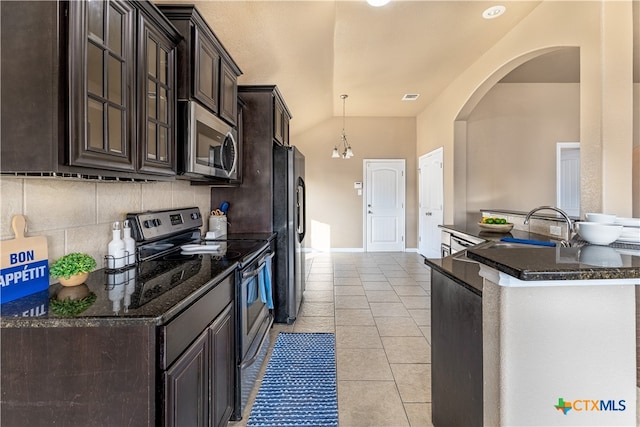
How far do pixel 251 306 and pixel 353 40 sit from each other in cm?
306

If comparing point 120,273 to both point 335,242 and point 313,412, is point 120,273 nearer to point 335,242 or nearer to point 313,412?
point 313,412

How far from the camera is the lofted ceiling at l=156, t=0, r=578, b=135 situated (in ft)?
8.89

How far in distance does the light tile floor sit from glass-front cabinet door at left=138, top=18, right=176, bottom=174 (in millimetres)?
1550

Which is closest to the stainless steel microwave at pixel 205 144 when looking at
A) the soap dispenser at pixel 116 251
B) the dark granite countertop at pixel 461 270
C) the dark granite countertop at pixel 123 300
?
the soap dispenser at pixel 116 251

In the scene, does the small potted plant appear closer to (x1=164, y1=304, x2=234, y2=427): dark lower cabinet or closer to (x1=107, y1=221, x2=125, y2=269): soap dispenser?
(x1=107, y1=221, x2=125, y2=269): soap dispenser

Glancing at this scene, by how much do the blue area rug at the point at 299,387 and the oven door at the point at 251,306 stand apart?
32 cm

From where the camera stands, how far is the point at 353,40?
3.58m

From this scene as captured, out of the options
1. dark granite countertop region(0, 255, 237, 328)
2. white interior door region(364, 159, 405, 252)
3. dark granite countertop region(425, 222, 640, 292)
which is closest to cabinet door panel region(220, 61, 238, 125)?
dark granite countertop region(0, 255, 237, 328)

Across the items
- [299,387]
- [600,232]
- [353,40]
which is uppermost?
[353,40]

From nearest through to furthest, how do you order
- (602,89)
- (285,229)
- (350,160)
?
1. (602,89)
2. (285,229)
3. (350,160)

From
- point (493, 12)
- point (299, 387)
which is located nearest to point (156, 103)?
point (299, 387)

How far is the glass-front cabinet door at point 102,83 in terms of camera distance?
1050 millimetres

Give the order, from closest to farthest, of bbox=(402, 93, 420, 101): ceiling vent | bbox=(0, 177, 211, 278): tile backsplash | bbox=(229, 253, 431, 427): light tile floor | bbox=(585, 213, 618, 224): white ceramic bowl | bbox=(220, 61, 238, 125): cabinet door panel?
bbox=(0, 177, 211, 278): tile backsplash < bbox=(585, 213, 618, 224): white ceramic bowl < bbox=(229, 253, 431, 427): light tile floor < bbox=(220, 61, 238, 125): cabinet door panel < bbox=(402, 93, 420, 101): ceiling vent

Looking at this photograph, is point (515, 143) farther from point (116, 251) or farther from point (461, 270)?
point (116, 251)
